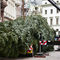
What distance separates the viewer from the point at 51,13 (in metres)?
60.6

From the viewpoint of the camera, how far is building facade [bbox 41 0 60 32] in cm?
5942

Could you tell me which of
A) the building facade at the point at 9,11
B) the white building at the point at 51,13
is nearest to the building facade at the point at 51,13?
the white building at the point at 51,13

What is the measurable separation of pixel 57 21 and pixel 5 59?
1876 inches

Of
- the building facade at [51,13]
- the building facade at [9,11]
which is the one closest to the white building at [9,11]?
the building facade at [9,11]

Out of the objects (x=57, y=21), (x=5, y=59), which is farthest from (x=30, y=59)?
(x=57, y=21)

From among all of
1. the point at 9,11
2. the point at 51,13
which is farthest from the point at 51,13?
the point at 9,11

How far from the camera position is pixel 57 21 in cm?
5981

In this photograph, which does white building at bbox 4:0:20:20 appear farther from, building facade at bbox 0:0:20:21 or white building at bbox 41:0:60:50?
white building at bbox 41:0:60:50

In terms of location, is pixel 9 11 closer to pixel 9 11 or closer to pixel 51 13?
pixel 9 11

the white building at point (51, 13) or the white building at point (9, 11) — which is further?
the white building at point (51, 13)

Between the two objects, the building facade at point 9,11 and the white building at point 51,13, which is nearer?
the building facade at point 9,11

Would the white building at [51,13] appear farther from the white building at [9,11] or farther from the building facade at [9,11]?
the white building at [9,11]

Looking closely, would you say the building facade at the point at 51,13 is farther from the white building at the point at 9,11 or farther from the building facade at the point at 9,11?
the white building at the point at 9,11

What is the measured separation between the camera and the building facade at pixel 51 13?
5942 centimetres
